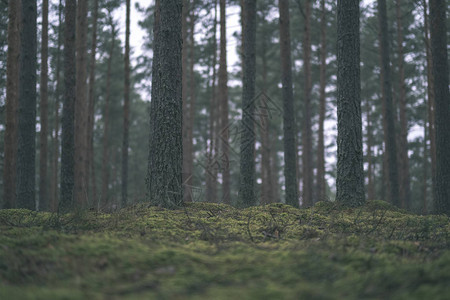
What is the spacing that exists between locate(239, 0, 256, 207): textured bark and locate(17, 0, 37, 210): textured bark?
21.2 feet

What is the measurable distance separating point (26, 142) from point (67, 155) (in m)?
1.36

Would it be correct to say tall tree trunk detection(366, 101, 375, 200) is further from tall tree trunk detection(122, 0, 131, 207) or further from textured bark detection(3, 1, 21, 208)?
textured bark detection(3, 1, 21, 208)

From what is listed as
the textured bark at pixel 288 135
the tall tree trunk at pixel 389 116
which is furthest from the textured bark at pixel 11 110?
the tall tree trunk at pixel 389 116

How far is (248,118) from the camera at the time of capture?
11859 mm

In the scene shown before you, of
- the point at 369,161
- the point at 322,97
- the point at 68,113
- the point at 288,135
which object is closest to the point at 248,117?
the point at 288,135

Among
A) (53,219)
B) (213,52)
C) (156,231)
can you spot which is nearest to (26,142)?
(53,219)

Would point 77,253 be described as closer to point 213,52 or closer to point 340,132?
point 340,132

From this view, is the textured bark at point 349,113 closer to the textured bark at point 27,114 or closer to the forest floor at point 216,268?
the forest floor at point 216,268

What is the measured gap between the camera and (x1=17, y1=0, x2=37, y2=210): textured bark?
1045cm

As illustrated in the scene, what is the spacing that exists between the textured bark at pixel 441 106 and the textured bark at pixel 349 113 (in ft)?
9.60

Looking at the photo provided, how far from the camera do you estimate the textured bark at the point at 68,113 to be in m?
10.4

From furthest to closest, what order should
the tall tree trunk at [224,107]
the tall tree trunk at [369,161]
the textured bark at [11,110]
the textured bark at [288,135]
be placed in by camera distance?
the tall tree trunk at [369,161]
the tall tree trunk at [224,107]
the textured bark at [288,135]
the textured bark at [11,110]

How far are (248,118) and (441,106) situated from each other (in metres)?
5.72

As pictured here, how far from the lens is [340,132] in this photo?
820 cm
